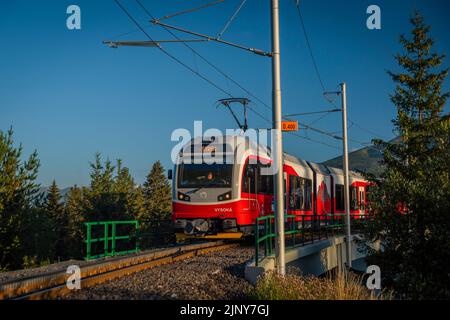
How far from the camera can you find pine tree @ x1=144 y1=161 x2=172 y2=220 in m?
67.0

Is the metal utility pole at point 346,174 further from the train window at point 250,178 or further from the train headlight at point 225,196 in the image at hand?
the train headlight at point 225,196

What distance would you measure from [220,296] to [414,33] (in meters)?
22.8

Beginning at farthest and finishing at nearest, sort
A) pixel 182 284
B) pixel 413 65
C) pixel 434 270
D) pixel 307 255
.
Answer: pixel 413 65
pixel 307 255
pixel 434 270
pixel 182 284

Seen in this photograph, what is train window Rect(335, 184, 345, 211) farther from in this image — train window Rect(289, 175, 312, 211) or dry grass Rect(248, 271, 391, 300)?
dry grass Rect(248, 271, 391, 300)

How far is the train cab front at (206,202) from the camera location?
17.0 metres

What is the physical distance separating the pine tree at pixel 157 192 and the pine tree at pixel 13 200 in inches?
1600

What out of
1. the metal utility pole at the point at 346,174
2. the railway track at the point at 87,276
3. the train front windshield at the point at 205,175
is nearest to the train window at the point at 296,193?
the metal utility pole at the point at 346,174

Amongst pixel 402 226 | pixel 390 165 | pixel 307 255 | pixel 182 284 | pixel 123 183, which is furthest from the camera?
pixel 123 183

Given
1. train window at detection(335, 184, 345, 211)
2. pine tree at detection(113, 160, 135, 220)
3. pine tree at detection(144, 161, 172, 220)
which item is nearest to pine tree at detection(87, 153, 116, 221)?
pine tree at detection(113, 160, 135, 220)

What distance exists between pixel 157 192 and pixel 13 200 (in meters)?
47.1

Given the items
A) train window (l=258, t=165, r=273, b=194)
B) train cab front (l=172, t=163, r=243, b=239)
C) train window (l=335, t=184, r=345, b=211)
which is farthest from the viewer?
train window (l=335, t=184, r=345, b=211)

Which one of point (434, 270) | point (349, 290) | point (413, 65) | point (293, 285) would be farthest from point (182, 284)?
point (413, 65)
